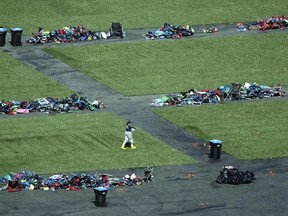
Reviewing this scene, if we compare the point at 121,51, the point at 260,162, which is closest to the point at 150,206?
the point at 260,162

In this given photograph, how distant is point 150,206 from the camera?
80.1m

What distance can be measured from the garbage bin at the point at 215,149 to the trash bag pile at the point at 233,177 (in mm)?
3594

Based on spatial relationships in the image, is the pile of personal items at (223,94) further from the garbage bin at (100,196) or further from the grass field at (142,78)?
the garbage bin at (100,196)

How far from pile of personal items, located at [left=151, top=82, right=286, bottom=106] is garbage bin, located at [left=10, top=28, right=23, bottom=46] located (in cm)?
1804

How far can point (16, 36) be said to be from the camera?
115 m

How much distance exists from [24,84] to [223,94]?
47.8 ft

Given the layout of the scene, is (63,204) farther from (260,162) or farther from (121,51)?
(121,51)

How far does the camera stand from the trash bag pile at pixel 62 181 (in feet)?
271

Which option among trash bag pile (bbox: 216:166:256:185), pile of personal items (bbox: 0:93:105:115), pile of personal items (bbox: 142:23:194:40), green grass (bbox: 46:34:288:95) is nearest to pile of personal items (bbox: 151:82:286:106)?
green grass (bbox: 46:34:288:95)

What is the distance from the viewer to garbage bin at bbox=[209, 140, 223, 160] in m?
87.9

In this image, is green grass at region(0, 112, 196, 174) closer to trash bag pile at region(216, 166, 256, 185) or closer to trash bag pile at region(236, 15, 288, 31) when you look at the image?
trash bag pile at region(216, 166, 256, 185)

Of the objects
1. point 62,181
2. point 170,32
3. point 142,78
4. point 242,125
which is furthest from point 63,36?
point 62,181

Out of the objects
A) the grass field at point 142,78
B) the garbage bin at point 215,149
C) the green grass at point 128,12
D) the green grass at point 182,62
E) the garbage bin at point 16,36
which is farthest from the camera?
the green grass at point 128,12

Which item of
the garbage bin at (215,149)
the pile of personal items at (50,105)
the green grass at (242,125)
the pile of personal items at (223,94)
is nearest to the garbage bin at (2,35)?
the pile of personal items at (50,105)
